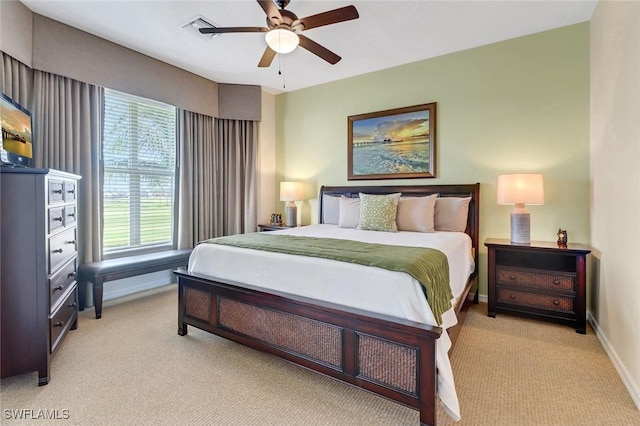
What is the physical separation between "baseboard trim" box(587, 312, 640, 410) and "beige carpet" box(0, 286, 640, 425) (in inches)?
1.5

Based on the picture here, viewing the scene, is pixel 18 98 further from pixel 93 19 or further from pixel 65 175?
pixel 65 175

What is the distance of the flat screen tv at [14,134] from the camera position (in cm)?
219

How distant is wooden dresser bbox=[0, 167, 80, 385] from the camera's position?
183cm

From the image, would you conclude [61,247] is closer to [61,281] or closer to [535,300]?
[61,281]

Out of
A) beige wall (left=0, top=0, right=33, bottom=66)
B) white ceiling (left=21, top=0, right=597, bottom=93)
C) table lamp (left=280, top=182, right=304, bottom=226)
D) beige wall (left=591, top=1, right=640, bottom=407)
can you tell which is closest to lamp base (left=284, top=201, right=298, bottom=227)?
table lamp (left=280, top=182, right=304, bottom=226)

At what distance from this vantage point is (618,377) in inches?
78.1

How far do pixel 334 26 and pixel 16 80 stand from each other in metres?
2.94

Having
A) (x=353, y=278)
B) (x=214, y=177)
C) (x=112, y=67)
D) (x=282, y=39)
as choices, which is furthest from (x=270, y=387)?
(x=112, y=67)

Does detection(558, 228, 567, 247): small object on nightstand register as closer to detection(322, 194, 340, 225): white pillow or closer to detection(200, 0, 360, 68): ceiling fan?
detection(322, 194, 340, 225): white pillow

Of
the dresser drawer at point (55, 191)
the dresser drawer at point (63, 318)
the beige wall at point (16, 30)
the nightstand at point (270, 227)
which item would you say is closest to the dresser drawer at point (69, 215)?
the dresser drawer at point (55, 191)

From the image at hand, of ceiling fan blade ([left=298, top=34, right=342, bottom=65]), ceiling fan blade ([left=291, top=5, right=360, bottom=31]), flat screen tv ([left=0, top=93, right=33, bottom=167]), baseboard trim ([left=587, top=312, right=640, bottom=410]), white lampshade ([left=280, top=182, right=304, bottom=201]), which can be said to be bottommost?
baseboard trim ([left=587, top=312, right=640, bottom=410])

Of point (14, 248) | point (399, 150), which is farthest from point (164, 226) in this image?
point (399, 150)

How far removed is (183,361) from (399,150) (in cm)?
328

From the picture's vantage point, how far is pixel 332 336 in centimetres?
183
